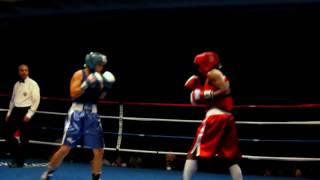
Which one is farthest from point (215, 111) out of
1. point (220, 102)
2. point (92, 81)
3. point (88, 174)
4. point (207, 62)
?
point (88, 174)

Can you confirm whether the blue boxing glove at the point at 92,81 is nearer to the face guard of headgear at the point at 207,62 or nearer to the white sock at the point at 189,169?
the face guard of headgear at the point at 207,62

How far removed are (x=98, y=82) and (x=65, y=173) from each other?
1.59 meters

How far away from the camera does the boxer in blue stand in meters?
3.30

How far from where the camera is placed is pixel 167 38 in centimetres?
702

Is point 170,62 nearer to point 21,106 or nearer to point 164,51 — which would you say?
point 164,51

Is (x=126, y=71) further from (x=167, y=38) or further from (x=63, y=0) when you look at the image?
(x=63, y=0)

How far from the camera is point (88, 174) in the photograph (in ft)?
14.5

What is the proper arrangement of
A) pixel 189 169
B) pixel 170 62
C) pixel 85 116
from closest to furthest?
pixel 189 169 < pixel 85 116 < pixel 170 62

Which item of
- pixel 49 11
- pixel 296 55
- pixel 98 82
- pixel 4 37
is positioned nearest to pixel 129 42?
pixel 49 11


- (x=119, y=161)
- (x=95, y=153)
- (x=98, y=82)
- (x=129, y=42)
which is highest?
(x=129, y=42)

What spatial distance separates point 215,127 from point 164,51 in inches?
167

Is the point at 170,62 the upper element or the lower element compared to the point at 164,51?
lower

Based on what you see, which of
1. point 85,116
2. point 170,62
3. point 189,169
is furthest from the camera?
point 170,62

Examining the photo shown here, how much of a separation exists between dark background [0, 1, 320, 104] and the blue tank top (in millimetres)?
2731
